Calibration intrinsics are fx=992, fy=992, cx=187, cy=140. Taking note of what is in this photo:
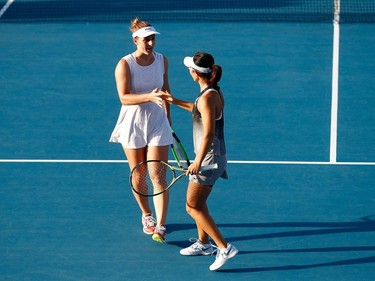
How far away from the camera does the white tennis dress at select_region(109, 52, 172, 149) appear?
9719 mm

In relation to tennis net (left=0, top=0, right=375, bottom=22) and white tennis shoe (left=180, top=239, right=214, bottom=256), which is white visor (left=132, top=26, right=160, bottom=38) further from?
tennis net (left=0, top=0, right=375, bottom=22)

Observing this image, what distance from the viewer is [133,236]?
1015 centimetres

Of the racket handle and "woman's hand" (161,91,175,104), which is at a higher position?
"woman's hand" (161,91,175,104)

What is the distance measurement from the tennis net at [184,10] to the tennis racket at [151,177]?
8.51 m

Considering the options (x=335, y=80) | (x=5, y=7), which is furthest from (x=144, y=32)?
(x=5, y=7)

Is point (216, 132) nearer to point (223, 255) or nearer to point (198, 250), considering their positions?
point (223, 255)

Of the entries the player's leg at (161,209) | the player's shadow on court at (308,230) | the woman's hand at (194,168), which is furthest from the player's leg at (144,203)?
the woman's hand at (194,168)

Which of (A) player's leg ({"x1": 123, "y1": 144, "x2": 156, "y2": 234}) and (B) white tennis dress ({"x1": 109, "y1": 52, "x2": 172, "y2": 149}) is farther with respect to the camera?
(A) player's leg ({"x1": 123, "y1": 144, "x2": 156, "y2": 234})

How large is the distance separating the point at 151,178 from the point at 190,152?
2.72 m

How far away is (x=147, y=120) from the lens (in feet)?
32.2

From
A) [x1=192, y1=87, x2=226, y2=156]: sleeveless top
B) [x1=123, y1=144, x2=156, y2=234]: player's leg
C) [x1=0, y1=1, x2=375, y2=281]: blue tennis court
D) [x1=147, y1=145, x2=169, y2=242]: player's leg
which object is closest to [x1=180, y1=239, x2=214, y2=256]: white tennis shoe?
[x1=0, y1=1, x2=375, y2=281]: blue tennis court

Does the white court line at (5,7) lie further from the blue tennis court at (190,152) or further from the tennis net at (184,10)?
the blue tennis court at (190,152)

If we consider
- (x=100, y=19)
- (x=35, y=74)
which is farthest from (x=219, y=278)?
(x=100, y=19)

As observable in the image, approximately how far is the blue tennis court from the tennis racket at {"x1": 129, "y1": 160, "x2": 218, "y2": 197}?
59cm
